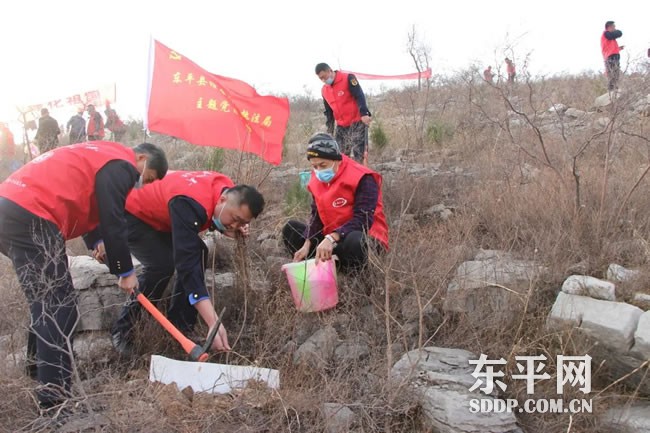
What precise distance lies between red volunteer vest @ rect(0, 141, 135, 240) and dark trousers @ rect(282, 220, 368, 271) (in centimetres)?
140

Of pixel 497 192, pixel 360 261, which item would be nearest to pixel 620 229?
pixel 497 192

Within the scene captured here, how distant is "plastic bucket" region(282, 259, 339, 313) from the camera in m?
3.08

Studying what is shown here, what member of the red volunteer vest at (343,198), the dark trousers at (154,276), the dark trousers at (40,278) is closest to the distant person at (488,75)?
the red volunteer vest at (343,198)

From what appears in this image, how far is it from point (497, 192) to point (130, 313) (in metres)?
3.13

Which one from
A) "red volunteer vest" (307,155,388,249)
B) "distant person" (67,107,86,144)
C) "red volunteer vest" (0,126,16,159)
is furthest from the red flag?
"red volunteer vest" (0,126,16,159)

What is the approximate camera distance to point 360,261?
3305 mm

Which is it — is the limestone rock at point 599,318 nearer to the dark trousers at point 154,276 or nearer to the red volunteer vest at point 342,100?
the dark trousers at point 154,276

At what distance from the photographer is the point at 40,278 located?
90.1 inches

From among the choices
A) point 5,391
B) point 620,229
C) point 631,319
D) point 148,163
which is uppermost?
point 148,163

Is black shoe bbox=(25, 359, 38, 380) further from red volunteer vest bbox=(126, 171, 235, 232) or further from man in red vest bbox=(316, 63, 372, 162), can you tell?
man in red vest bbox=(316, 63, 372, 162)

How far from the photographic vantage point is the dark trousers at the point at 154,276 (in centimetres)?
314

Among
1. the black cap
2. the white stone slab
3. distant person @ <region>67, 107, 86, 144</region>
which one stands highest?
distant person @ <region>67, 107, 86, 144</region>

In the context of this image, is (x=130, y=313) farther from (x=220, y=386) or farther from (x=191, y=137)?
(x=191, y=137)

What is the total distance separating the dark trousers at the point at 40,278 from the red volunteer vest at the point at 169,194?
0.71 meters
